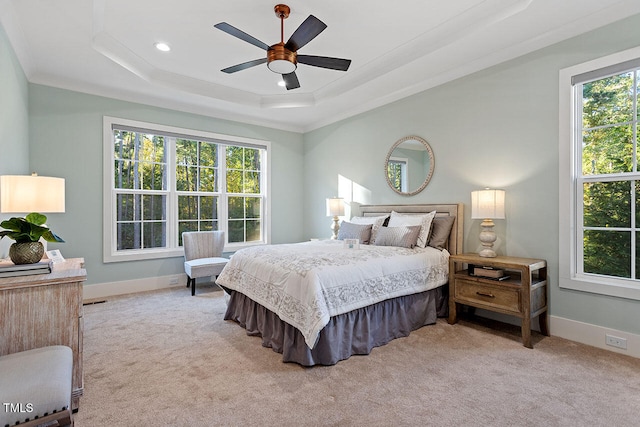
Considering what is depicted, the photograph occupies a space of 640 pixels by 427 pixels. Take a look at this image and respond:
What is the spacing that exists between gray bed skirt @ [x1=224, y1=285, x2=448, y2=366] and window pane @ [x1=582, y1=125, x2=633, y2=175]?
68.7 inches

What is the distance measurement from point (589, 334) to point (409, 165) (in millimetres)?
2530

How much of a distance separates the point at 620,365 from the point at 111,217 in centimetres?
553

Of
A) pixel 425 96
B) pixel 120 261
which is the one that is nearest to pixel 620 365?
pixel 425 96

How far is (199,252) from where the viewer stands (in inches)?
184

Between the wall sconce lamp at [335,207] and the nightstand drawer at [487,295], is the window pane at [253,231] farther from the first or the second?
the nightstand drawer at [487,295]

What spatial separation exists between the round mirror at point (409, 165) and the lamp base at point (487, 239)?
1022 millimetres

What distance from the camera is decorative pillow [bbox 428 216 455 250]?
3506mm

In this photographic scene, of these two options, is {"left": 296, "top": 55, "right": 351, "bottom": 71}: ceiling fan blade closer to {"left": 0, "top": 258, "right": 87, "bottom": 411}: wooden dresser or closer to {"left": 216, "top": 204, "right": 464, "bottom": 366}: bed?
{"left": 216, "top": 204, "right": 464, "bottom": 366}: bed

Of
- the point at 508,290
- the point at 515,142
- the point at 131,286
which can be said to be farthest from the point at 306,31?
the point at 131,286

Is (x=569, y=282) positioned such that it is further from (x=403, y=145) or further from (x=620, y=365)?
(x=403, y=145)

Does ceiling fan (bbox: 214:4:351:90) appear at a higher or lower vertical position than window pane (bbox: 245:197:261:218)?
higher

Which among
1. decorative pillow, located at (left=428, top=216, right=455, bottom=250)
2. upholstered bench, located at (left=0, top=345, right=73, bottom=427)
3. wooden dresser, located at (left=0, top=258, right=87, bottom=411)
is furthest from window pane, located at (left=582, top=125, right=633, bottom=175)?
wooden dresser, located at (left=0, top=258, right=87, bottom=411)

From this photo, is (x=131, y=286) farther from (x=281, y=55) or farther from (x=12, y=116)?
(x=281, y=55)

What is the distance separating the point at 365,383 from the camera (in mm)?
2098
